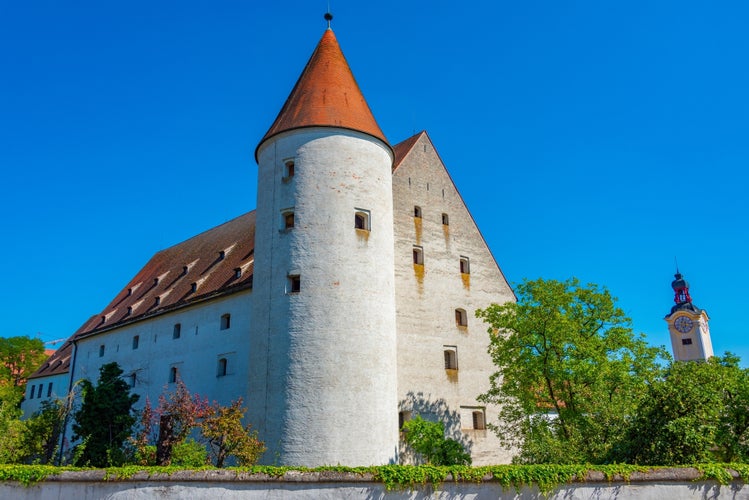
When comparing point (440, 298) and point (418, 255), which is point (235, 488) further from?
point (418, 255)

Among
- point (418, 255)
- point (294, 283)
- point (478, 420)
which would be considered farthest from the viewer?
point (418, 255)

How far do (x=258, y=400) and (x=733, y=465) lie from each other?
15657mm

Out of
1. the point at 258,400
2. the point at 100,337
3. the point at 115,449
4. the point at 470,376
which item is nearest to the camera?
the point at 258,400

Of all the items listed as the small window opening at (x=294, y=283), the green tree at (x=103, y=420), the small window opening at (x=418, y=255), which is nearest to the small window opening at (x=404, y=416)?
the small window opening at (x=418, y=255)

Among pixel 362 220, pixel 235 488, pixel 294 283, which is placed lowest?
pixel 235 488

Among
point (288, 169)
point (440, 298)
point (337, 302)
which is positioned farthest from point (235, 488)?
point (440, 298)

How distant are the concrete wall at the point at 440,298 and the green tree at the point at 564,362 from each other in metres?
2.06

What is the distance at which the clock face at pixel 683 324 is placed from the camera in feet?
287

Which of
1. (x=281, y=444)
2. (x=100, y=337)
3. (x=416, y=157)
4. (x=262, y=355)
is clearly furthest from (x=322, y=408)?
(x=100, y=337)

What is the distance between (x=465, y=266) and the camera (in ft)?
108

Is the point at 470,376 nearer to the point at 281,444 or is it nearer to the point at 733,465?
the point at 281,444

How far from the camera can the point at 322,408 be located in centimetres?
2292

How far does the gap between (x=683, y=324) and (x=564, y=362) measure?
72.7m

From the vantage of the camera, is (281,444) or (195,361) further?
(195,361)
